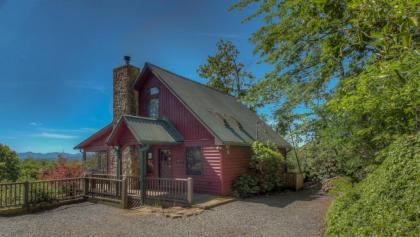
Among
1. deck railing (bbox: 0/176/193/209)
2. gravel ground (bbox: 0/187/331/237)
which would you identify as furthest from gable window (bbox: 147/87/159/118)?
gravel ground (bbox: 0/187/331/237)

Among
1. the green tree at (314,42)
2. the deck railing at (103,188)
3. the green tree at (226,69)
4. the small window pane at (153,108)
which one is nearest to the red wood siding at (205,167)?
the small window pane at (153,108)

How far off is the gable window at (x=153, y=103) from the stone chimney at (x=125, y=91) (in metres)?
0.95

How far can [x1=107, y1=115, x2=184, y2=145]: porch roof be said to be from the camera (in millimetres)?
11341

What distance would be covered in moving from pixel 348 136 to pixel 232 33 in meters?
7.86

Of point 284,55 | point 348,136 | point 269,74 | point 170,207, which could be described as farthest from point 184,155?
point 348,136

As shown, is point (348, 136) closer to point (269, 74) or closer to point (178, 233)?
point (269, 74)

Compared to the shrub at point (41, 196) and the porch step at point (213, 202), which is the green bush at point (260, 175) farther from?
the shrub at point (41, 196)

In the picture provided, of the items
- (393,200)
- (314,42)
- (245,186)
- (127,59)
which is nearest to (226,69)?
(127,59)

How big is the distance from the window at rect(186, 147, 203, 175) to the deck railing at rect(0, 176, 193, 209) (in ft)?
6.29

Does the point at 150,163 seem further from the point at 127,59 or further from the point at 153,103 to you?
the point at 127,59

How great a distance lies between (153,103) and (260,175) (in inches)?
291

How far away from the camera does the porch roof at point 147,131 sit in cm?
1134

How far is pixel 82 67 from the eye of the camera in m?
21.1

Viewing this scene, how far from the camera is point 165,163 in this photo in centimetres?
1429
